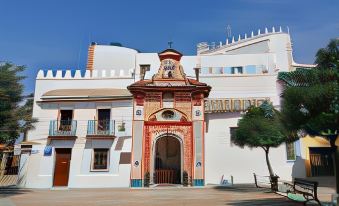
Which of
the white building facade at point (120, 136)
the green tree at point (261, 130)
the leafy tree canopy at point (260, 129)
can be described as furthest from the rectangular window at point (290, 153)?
the leafy tree canopy at point (260, 129)

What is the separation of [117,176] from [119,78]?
7.66 metres

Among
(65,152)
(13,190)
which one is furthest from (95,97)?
(13,190)

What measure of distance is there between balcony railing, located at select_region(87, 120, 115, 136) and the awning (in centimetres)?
174

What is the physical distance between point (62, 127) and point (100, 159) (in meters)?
3.65

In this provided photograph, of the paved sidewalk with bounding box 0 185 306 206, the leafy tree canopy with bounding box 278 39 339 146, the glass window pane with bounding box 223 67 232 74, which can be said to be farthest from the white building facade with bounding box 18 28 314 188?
the leafy tree canopy with bounding box 278 39 339 146

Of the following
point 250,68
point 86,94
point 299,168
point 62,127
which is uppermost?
point 250,68

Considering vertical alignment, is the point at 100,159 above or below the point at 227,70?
below

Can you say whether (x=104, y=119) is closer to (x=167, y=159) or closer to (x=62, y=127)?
(x=62, y=127)

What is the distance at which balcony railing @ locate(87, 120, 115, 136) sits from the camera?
77.0ft

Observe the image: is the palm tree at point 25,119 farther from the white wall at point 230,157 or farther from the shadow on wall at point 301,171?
the shadow on wall at point 301,171

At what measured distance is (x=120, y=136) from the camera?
23734 mm

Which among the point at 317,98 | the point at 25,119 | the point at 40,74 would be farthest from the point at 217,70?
the point at 317,98

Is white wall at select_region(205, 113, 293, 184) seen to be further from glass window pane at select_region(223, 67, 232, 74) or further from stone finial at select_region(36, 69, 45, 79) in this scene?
stone finial at select_region(36, 69, 45, 79)

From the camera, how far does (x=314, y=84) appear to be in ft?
35.0
